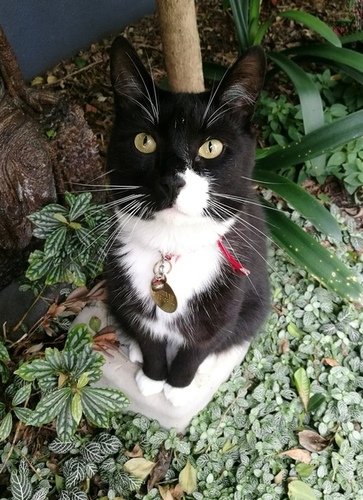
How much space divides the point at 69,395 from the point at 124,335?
313 millimetres

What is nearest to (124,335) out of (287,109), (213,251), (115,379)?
(115,379)

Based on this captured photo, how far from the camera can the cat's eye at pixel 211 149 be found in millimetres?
896

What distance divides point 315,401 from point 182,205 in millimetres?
799

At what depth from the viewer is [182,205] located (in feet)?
2.79

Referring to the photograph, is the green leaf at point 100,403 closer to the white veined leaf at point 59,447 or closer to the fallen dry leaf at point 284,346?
the white veined leaf at point 59,447

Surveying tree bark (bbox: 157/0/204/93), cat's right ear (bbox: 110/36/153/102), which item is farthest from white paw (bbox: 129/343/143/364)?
tree bark (bbox: 157/0/204/93)

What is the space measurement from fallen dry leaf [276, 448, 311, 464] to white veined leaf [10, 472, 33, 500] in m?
0.63

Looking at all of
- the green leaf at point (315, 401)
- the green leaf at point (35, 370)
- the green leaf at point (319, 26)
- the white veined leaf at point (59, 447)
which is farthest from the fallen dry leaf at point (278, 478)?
the green leaf at point (319, 26)

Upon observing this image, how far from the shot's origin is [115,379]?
1320mm

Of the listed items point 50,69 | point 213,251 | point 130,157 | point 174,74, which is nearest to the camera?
point 130,157

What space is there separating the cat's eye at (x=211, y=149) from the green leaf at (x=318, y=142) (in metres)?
0.69

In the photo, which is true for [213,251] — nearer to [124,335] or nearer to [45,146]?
[124,335]

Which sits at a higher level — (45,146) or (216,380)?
(45,146)

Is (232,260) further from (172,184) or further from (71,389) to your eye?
(71,389)
